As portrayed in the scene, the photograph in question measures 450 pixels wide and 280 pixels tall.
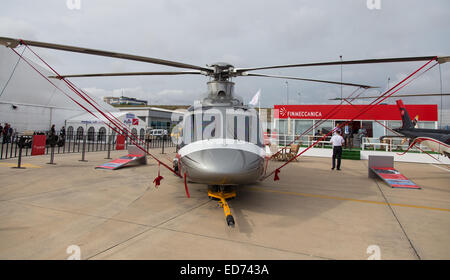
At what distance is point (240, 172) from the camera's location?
4.00m

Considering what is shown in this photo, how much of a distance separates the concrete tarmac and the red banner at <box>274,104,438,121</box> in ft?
40.5

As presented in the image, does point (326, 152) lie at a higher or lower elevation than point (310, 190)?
higher

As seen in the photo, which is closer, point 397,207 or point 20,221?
point 20,221

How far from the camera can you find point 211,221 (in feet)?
13.7

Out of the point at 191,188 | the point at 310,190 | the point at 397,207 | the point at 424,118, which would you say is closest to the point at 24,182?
the point at 191,188

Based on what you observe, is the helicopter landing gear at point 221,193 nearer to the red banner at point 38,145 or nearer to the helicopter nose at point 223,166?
the helicopter nose at point 223,166

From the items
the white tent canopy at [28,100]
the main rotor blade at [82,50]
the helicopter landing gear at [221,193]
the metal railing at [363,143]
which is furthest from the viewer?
the white tent canopy at [28,100]

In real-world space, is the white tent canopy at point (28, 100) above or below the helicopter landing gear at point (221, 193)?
above

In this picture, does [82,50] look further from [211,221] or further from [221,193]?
[211,221]

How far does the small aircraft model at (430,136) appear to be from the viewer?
29.4 ft

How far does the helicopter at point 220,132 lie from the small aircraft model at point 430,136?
6.36 metres

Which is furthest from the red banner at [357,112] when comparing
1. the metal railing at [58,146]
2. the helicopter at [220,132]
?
the helicopter at [220,132]
